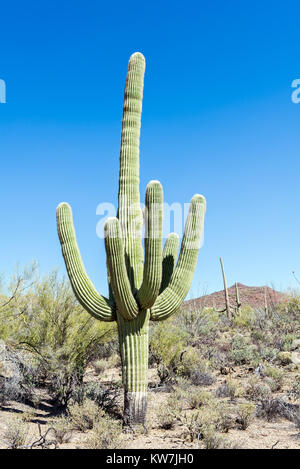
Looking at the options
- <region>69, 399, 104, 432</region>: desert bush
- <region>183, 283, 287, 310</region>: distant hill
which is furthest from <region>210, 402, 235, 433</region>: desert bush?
<region>183, 283, 287, 310</region>: distant hill

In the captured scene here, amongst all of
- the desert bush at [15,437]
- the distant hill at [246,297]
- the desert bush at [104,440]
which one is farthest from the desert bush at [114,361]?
the distant hill at [246,297]

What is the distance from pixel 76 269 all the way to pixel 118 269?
0.98 metres

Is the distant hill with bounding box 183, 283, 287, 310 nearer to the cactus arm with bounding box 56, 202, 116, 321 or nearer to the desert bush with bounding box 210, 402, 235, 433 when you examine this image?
the desert bush with bounding box 210, 402, 235, 433

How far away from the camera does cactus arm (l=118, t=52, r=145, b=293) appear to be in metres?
8.46

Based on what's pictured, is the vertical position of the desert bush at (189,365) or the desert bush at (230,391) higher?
the desert bush at (189,365)

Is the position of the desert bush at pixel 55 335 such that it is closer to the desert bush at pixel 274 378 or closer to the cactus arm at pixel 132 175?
the cactus arm at pixel 132 175

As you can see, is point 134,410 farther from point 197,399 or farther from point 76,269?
point 76,269

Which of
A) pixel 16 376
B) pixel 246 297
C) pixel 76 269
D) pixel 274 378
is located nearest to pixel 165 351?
pixel 274 378

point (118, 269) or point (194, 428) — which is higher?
point (118, 269)

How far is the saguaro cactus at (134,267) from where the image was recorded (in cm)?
761

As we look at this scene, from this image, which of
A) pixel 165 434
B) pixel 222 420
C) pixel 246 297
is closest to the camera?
pixel 165 434

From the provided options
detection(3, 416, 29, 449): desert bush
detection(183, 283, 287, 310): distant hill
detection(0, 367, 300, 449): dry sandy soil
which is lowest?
detection(0, 367, 300, 449): dry sandy soil

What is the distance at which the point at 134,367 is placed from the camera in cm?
802
